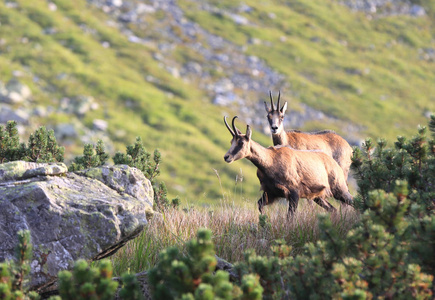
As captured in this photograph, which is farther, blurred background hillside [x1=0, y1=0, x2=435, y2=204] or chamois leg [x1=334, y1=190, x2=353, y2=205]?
blurred background hillside [x1=0, y1=0, x2=435, y2=204]

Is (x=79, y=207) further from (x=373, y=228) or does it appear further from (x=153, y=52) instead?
(x=153, y=52)

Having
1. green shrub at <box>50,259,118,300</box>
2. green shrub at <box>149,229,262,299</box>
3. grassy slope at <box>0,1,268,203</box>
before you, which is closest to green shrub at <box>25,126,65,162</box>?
green shrub at <box>50,259,118,300</box>

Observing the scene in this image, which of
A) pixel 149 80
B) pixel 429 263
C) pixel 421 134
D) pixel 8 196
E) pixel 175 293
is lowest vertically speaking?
pixel 149 80

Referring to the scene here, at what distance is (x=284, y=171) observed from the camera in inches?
351

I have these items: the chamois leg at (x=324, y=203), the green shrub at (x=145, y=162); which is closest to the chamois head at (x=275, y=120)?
the chamois leg at (x=324, y=203)

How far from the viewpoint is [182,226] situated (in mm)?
7508

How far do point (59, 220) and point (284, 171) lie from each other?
435 centimetres

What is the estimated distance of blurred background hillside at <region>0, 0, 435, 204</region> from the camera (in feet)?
141

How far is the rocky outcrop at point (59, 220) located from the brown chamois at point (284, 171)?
116 inches

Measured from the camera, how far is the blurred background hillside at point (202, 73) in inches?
1688

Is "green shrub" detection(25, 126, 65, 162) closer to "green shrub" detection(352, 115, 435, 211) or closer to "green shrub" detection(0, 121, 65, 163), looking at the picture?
"green shrub" detection(0, 121, 65, 163)

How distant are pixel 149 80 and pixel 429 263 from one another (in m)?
50.2

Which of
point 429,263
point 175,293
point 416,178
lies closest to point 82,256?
point 175,293

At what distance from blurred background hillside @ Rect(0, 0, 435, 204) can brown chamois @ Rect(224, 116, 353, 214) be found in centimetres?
2706
